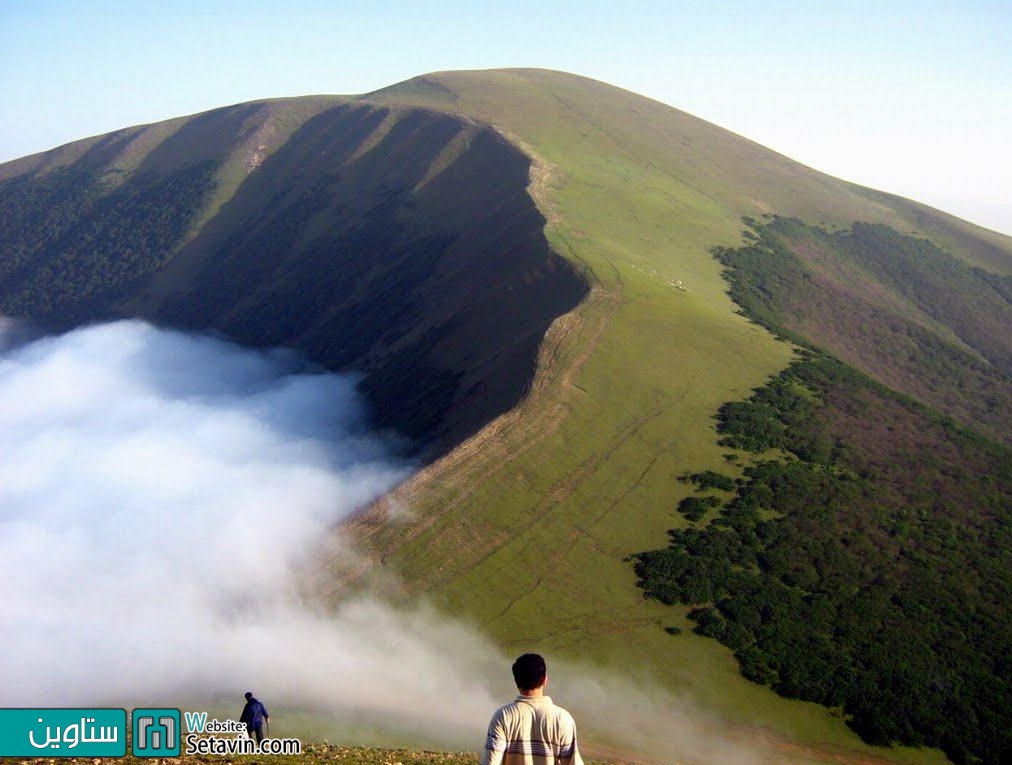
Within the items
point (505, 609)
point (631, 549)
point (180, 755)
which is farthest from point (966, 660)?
point (180, 755)

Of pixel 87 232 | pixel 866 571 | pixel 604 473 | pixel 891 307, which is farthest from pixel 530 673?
pixel 87 232

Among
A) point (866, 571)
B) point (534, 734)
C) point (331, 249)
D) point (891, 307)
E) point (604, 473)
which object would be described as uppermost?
point (331, 249)

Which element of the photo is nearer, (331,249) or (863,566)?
(863,566)

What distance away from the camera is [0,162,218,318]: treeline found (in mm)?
157625

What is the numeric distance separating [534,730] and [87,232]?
181 m

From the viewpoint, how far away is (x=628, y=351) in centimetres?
6894

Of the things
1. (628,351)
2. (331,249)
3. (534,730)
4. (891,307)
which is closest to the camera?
(534,730)

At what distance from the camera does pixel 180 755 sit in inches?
851

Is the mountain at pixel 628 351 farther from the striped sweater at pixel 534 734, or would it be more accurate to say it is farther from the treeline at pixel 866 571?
the striped sweater at pixel 534 734

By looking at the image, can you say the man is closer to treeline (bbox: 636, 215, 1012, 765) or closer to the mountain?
the mountain

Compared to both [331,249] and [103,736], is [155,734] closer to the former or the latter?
[103,736]

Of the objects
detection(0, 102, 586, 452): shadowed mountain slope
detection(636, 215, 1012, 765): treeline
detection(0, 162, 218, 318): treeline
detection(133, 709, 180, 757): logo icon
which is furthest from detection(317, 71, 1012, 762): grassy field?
detection(0, 162, 218, 318): treeline

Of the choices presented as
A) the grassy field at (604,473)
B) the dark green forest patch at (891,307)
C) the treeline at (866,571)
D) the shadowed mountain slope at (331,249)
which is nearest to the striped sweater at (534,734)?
the grassy field at (604,473)

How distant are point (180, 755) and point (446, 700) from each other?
21.2 metres
